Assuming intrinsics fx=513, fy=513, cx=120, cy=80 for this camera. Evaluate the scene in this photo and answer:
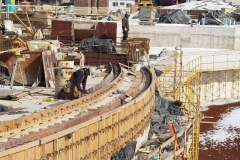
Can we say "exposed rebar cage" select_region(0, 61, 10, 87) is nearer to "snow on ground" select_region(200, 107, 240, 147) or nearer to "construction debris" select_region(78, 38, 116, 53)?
"construction debris" select_region(78, 38, 116, 53)

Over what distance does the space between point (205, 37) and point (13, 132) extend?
75.5 ft

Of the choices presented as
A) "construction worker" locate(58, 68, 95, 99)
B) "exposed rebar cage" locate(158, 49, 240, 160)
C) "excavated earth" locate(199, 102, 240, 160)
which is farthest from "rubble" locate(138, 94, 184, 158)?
"exposed rebar cage" locate(158, 49, 240, 160)

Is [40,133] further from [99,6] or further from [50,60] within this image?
[99,6]

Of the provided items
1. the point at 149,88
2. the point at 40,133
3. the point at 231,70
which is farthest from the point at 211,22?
the point at 40,133

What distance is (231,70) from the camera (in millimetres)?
29375

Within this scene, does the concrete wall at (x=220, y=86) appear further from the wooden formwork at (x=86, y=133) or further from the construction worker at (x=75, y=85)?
the construction worker at (x=75, y=85)

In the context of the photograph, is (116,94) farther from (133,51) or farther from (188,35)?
(188,35)

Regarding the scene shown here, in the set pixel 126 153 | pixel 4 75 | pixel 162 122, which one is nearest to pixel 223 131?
pixel 162 122

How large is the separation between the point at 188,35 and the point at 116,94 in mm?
18085

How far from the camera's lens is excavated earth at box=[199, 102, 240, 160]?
19578 millimetres

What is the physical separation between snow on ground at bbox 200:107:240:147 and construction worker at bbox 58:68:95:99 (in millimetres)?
9164

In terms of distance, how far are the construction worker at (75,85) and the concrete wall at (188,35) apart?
18.4 metres

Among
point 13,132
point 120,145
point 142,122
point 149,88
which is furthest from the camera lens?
point 149,88

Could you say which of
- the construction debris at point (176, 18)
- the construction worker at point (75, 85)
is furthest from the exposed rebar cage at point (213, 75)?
the construction worker at point (75, 85)
